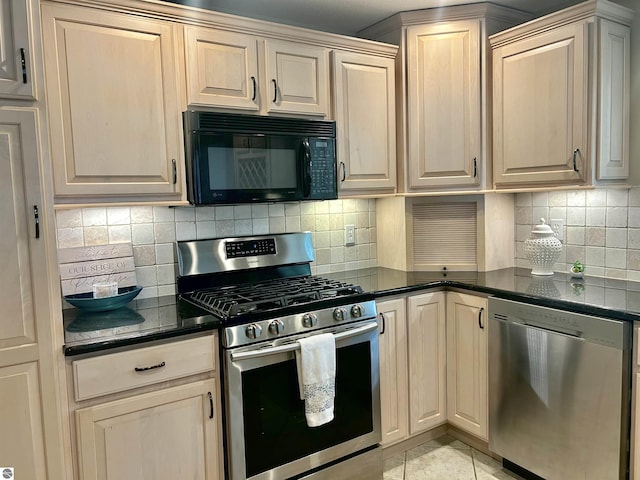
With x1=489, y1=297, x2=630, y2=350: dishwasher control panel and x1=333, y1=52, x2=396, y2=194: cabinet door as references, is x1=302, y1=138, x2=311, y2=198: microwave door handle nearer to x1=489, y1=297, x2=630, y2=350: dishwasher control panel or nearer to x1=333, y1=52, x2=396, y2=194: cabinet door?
x1=333, y1=52, x2=396, y2=194: cabinet door

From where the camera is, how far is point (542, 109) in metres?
2.47

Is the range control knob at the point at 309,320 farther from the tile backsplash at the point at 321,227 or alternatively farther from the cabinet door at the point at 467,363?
the cabinet door at the point at 467,363

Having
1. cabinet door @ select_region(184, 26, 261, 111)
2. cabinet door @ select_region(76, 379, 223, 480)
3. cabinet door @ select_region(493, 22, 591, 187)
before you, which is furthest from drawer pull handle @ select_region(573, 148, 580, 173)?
cabinet door @ select_region(76, 379, 223, 480)

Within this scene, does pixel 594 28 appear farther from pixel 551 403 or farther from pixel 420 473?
pixel 420 473

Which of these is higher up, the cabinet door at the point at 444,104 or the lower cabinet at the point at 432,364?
the cabinet door at the point at 444,104

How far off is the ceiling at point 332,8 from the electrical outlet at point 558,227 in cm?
114

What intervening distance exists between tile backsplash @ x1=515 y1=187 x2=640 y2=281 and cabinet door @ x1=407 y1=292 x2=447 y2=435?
30.9 inches

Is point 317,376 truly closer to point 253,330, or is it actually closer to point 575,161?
point 253,330

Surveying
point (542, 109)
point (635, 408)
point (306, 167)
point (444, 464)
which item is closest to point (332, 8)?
point (306, 167)

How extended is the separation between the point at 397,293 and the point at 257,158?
0.97m

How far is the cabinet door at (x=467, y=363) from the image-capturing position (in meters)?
2.52

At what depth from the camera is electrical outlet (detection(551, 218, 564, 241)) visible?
278 cm

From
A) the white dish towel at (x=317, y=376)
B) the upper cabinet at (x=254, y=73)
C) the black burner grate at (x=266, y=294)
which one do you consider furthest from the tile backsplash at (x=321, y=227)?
the white dish towel at (x=317, y=376)

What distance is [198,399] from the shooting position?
195 cm
